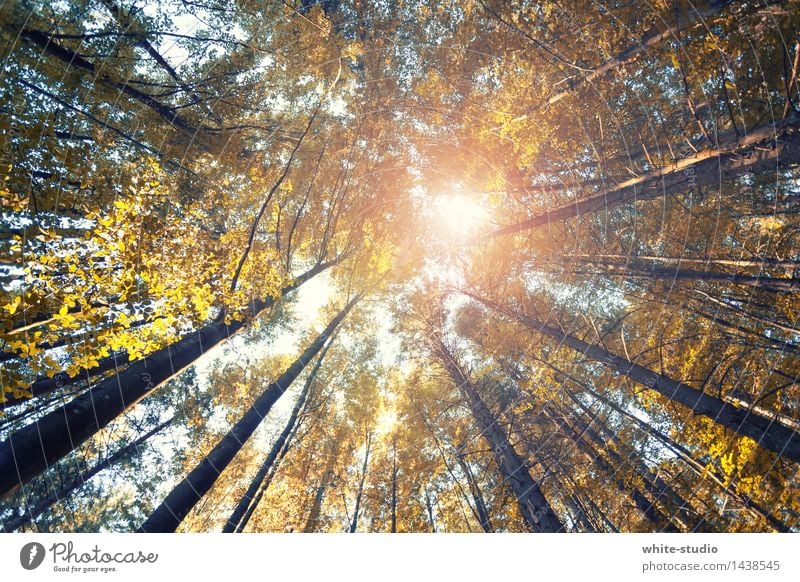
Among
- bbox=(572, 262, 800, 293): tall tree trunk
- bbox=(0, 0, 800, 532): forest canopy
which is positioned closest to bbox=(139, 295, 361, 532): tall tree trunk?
bbox=(0, 0, 800, 532): forest canopy

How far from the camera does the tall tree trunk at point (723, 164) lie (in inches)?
120

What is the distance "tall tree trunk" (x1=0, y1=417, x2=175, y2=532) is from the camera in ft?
30.2

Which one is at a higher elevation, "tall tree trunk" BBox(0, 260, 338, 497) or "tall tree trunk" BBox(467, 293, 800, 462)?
"tall tree trunk" BBox(467, 293, 800, 462)

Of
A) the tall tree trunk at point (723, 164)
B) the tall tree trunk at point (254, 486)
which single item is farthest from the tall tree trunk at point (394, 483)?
the tall tree trunk at point (723, 164)

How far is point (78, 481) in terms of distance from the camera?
10.3 meters

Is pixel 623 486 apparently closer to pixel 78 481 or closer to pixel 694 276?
pixel 694 276

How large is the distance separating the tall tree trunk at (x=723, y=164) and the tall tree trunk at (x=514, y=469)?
5.32 meters

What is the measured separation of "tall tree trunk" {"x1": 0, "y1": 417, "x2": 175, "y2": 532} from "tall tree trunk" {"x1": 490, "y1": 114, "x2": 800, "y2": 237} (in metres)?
15.4

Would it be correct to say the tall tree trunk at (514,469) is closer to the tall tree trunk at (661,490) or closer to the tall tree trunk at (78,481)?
the tall tree trunk at (661,490)

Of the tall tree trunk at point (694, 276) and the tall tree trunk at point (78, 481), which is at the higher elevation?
the tall tree trunk at point (694, 276)

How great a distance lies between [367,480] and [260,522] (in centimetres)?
454

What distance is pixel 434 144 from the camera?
335 inches

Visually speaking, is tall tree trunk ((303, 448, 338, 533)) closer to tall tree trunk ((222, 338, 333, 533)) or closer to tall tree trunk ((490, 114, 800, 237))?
tall tree trunk ((222, 338, 333, 533))

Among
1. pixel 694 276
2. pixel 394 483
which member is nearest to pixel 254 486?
pixel 394 483
